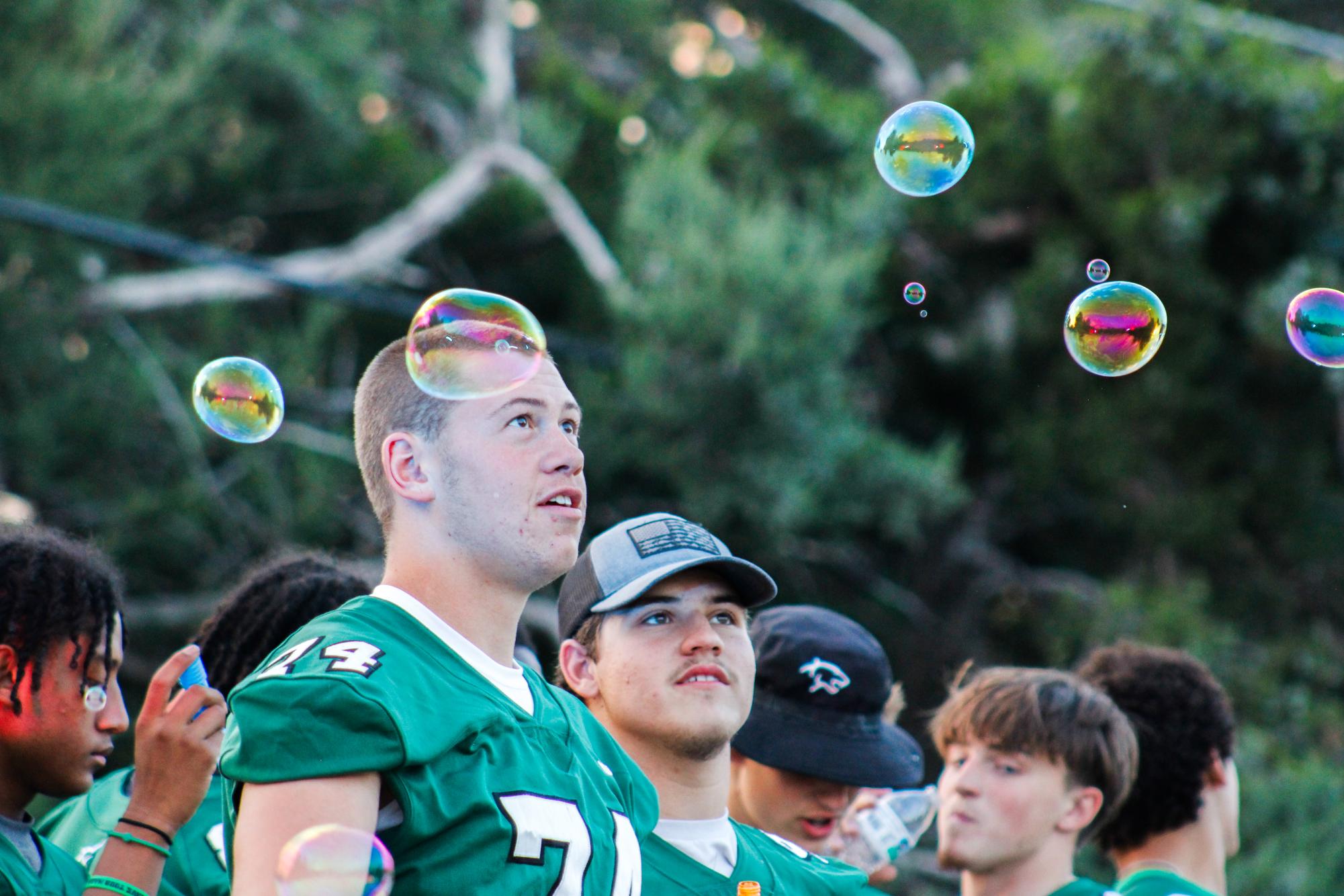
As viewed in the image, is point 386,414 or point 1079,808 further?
point 1079,808

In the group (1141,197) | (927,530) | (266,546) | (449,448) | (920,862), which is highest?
(1141,197)

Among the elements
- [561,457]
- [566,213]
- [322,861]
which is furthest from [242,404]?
[566,213]

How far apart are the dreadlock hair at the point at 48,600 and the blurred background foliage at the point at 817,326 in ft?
20.0

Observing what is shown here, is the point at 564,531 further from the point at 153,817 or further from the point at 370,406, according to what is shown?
the point at 153,817

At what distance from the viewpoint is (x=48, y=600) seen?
8.32 ft

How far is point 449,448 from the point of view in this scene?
2.20 m

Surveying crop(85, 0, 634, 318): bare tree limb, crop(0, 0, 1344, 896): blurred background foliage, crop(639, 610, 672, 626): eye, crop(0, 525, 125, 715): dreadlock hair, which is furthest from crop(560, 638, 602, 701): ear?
crop(85, 0, 634, 318): bare tree limb

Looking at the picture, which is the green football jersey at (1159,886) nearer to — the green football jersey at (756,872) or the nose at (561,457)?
the green football jersey at (756,872)

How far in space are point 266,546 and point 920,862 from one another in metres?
4.34

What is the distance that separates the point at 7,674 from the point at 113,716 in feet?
0.61

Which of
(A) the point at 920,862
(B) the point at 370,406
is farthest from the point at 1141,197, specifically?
(B) the point at 370,406

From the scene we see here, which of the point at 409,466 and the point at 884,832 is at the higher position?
the point at 409,466

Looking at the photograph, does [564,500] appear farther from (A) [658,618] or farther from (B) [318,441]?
(B) [318,441]

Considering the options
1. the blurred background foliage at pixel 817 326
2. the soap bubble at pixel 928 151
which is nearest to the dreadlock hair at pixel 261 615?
the soap bubble at pixel 928 151
